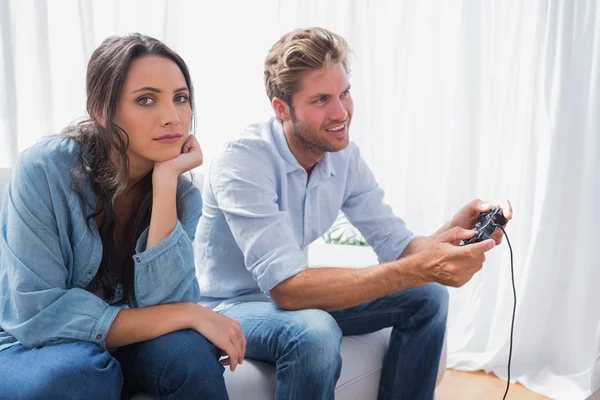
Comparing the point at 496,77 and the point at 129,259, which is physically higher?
the point at 496,77

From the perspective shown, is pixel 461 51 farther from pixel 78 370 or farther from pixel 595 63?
pixel 78 370

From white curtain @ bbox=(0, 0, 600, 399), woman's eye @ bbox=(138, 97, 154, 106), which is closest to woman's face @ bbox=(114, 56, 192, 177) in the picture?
woman's eye @ bbox=(138, 97, 154, 106)

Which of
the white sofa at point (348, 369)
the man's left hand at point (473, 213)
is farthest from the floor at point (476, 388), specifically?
the man's left hand at point (473, 213)

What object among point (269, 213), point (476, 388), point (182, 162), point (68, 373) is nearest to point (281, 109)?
point (269, 213)

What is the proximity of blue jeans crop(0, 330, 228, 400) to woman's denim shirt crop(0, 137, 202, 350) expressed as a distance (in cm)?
5

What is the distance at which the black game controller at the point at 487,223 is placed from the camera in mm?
1577

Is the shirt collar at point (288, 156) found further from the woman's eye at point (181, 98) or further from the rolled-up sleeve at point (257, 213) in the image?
the woman's eye at point (181, 98)

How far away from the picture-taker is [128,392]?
54.6 inches

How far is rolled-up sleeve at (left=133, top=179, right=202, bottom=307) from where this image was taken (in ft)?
4.56

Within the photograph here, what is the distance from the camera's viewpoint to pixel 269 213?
1671 millimetres

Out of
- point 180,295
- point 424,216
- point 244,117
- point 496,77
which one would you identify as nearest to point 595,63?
point 496,77

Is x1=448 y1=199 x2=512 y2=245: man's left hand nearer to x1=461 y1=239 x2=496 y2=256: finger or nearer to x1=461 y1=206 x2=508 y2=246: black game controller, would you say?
x1=461 y1=206 x2=508 y2=246: black game controller

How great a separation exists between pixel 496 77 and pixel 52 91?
5.29 ft

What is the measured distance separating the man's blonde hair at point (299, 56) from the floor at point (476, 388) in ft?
4.11
